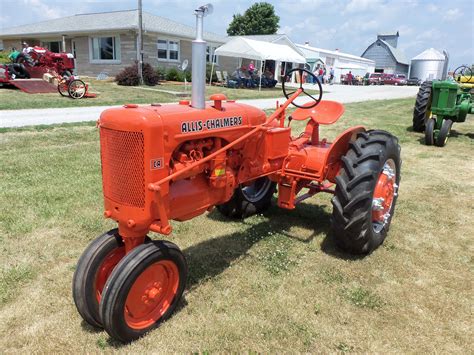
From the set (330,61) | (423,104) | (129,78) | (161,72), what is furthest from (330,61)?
(423,104)

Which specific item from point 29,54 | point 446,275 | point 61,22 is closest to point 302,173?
point 446,275

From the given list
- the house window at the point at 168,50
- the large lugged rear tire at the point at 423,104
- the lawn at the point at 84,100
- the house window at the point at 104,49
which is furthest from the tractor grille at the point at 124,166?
the house window at the point at 168,50

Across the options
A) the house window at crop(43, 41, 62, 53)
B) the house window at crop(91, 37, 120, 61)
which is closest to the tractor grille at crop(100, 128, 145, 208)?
the house window at crop(91, 37, 120, 61)

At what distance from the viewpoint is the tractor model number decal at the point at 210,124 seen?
271 cm

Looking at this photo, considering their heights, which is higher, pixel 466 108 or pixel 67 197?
pixel 466 108

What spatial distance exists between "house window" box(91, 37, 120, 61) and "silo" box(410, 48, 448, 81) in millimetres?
49584

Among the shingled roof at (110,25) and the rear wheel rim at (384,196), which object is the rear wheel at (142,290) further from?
the shingled roof at (110,25)

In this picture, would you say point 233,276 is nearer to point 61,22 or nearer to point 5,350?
point 5,350

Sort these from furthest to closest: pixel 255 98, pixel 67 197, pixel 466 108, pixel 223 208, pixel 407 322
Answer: pixel 255 98
pixel 466 108
pixel 67 197
pixel 223 208
pixel 407 322

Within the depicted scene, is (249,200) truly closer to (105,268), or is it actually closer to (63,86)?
(105,268)

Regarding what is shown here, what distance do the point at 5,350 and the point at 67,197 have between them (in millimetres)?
2630

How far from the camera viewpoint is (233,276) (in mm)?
3393

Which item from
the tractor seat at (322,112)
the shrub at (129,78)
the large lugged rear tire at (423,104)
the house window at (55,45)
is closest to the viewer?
the tractor seat at (322,112)

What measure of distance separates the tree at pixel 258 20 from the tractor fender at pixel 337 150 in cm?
5452
